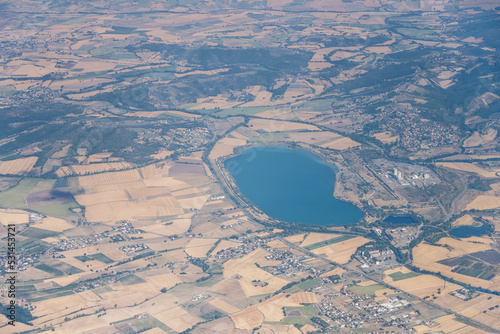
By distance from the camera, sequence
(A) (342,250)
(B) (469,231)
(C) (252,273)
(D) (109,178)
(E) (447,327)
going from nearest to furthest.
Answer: (E) (447,327) → (C) (252,273) → (A) (342,250) → (B) (469,231) → (D) (109,178)

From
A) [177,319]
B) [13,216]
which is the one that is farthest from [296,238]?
[13,216]

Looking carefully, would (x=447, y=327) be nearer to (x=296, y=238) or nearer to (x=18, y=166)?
(x=296, y=238)

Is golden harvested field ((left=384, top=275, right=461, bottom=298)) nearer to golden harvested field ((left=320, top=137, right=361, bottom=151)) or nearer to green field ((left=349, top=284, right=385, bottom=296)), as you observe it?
green field ((left=349, top=284, right=385, bottom=296))

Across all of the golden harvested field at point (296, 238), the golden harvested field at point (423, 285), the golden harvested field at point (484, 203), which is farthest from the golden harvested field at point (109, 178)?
the golden harvested field at point (484, 203)

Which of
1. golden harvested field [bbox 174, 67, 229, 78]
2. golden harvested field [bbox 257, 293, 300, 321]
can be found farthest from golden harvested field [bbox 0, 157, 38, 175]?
golden harvested field [bbox 174, 67, 229, 78]

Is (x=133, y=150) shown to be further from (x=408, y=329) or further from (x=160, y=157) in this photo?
(x=408, y=329)

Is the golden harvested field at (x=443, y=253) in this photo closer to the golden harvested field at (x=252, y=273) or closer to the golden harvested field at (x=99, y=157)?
the golden harvested field at (x=252, y=273)
